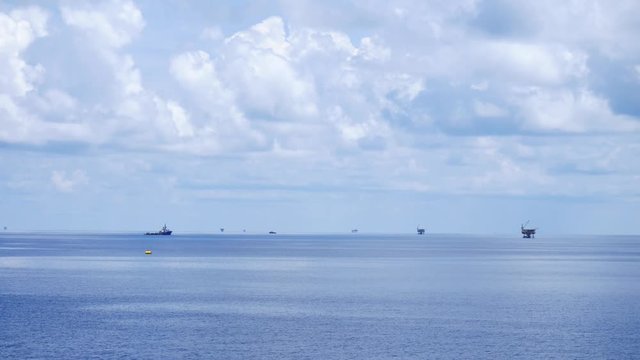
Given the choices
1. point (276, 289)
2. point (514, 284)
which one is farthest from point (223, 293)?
point (514, 284)

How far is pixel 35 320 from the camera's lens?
11850 cm

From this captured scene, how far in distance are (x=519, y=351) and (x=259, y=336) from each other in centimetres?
3076

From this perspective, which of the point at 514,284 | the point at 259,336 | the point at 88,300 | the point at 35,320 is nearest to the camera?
the point at 259,336

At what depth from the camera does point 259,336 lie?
105750 mm

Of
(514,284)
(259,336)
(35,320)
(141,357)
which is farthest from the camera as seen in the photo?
(514,284)

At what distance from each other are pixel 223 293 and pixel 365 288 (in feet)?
91.0

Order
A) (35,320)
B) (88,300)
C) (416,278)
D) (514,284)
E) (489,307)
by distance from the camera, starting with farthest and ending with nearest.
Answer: (416,278)
(514,284)
(88,300)
(489,307)
(35,320)

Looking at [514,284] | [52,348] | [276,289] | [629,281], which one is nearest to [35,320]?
[52,348]

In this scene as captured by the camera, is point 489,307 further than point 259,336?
Yes

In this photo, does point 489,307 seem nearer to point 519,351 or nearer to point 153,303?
point 519,351

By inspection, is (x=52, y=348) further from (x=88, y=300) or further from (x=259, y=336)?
(x=88, y=300)

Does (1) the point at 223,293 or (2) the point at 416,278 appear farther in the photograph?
(2) the point at 416,278

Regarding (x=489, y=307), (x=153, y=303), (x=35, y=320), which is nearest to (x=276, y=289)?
(x=153, y=303)

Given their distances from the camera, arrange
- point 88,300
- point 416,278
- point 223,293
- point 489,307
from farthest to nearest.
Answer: point 416,278 < point 223,293 < point 88,300 < point 489,307
